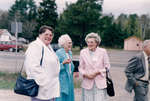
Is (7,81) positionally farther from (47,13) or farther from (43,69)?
(47,13)

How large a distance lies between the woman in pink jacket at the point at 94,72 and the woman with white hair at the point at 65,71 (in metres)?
0.29

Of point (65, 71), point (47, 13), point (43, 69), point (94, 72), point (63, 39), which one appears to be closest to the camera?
point (43, 69)

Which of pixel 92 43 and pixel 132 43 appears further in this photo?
pixel 132 43

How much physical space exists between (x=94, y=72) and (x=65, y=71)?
57 centimetres

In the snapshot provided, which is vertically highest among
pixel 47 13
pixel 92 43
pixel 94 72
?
pixel 47 13

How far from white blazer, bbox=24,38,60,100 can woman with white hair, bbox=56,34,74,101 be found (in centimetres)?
75

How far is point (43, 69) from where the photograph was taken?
3256mm

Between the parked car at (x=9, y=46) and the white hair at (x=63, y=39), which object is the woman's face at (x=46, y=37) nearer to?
the white hair at (x=63, y=39)

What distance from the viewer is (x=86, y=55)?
4309 millimetres

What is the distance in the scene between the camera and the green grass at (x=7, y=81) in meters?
8.17

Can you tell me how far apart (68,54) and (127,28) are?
7855 cm

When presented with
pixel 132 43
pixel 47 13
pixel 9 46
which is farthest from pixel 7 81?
pixel 132 43

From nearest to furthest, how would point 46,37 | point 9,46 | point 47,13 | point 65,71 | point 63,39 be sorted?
point 46,37 < point 65,71 < point 63,39 < point 9,46 < point 47,13

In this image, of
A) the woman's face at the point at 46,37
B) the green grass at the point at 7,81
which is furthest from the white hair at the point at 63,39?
the green grass at the point at 7,81
